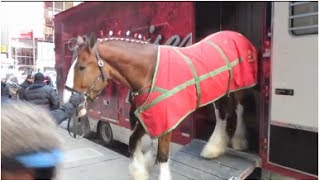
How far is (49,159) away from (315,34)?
2664mm

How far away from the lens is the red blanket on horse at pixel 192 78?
3400mm

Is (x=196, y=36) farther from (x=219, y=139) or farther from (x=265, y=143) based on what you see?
(x=265, y=143)

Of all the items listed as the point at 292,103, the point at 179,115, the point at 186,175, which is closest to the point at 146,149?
the point at 186,175

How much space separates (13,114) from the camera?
0.90m

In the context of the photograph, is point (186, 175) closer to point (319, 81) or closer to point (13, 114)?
point (319, 81)

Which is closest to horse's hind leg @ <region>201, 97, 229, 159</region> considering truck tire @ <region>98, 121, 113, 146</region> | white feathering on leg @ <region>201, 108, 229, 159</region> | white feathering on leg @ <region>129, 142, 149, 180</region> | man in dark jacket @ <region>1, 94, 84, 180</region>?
white feathering on leg @ <region>201, 108, 229, 159</region>

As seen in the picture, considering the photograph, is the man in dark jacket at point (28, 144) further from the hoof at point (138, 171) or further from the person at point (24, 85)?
the person at point (24, 85)

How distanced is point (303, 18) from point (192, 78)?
1.11 metres

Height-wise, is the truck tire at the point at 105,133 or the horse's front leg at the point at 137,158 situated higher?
the horse's front leg at the point at 137,158

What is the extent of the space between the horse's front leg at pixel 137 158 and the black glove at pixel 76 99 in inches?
29.4

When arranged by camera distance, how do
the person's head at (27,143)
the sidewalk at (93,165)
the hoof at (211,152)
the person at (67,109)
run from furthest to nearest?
the sidewalk at (93,165) → the hoof at (211,152) → the person at (67,109) → the person's head at (27,143)

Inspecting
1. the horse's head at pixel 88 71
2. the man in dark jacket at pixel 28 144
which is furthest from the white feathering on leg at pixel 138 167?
the man in dark jacket at pixel 28 144

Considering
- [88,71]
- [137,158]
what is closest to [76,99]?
[88,71]

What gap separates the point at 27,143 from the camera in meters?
0.87
